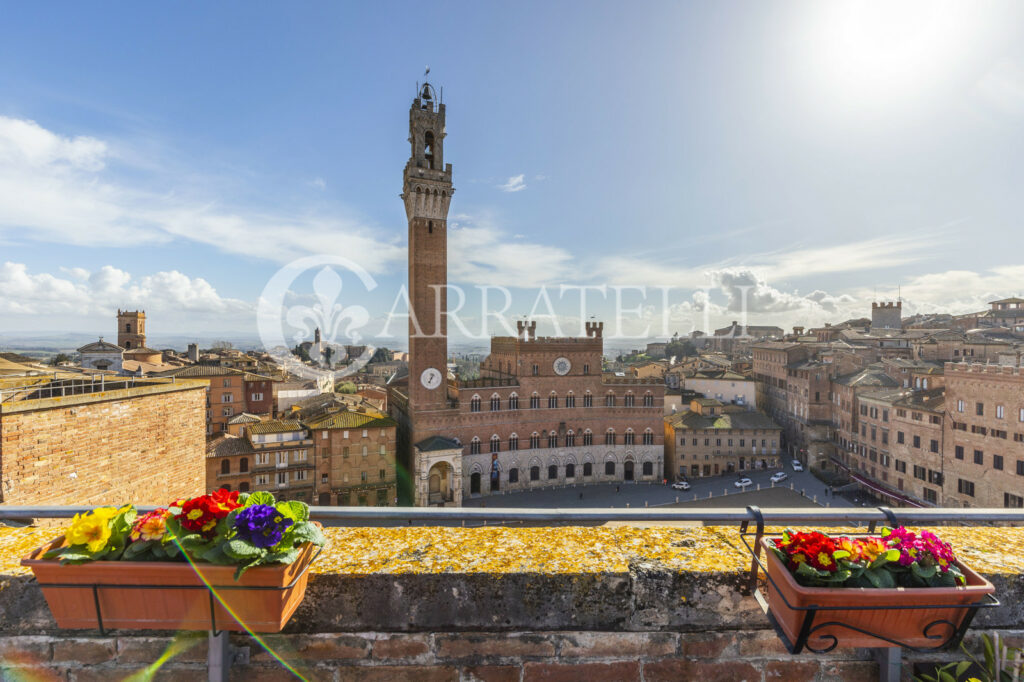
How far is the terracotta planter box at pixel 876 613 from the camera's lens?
6.01 feet

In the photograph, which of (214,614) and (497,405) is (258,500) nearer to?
(214,614)

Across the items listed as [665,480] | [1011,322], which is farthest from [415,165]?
[1011,322]

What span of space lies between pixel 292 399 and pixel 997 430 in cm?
6436

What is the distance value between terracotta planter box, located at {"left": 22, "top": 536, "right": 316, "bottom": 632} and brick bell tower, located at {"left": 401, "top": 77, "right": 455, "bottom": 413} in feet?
112

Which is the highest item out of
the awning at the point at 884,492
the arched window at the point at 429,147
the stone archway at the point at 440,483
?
the arched window at the point at 429,147

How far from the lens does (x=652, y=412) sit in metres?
41.2

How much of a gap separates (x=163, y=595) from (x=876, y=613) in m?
2.97

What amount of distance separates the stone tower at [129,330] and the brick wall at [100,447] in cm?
6084

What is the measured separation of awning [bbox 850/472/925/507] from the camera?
116 ft

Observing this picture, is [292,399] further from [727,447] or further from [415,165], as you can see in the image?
[727,447]

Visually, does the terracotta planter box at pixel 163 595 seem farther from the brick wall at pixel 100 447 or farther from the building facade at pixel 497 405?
the building facade at pixel 497 405

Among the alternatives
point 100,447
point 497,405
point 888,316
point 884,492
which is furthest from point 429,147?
point 888,316

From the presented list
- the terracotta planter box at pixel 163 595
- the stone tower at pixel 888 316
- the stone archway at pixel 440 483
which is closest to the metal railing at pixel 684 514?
the terracotta planter box at pixel 163 595

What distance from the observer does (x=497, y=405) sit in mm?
38344
